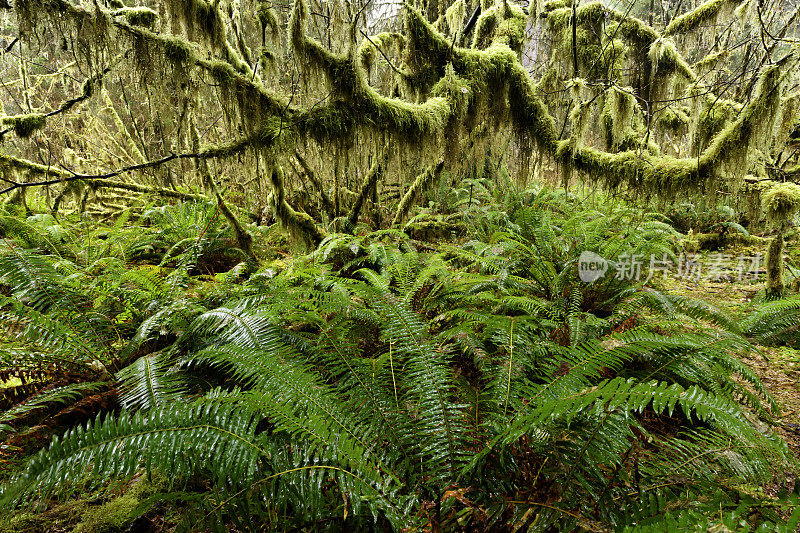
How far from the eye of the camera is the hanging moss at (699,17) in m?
3.94

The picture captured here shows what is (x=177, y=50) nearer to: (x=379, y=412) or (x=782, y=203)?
(x=379, y=412)

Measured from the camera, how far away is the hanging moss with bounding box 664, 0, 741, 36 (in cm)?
394

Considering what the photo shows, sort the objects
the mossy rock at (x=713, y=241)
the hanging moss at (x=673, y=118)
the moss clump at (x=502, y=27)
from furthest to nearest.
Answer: the mossy rock at (x=713, y=241)
the hanging moss at (x=673, y=118)
the moss clump at (x=502, y=27)

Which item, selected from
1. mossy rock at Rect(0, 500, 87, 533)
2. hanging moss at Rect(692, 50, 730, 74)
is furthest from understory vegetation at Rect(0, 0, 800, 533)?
hanging moss at Rect(692, 50, 730, 74)

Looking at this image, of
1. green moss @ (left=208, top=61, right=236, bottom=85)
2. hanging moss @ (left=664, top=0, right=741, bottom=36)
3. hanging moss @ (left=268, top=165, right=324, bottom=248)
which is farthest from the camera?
hanging moss @ (left=664, top=0, right=741, bottom=36)

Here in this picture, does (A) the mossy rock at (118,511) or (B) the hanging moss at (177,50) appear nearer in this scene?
(A) the mossy rock at (118,511)

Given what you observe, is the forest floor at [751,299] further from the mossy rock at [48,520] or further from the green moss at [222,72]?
the green moss at [222,72]

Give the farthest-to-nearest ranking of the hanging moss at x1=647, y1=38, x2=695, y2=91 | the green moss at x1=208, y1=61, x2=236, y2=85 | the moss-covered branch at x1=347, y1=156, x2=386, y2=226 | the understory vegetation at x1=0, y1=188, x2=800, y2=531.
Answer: the moss-covered branch at x1=347, y1=156, x2=386, y2=226 → the hanging moss at x1=647, y1=38, x2=695, y2=91 → the green moss at x1=208, y1=61, x2=236, y2=85 → the understory vegetation at x1=0, y1=188, x2=800, y2=531

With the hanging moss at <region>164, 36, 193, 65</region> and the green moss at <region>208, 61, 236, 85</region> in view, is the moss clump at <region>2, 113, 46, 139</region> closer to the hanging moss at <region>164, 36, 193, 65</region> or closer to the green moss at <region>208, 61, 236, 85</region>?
the hanging moss at <region>164, 36, 193, 65</region>

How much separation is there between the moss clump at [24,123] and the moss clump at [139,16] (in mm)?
1247

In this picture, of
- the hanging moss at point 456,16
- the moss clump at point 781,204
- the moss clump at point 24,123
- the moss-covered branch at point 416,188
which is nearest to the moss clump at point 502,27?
the hanging moss at point 456,16

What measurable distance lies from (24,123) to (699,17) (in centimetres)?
703

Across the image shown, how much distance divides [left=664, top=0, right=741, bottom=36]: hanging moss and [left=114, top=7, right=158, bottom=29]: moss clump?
519 cm

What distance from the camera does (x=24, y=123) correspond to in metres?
3.46
